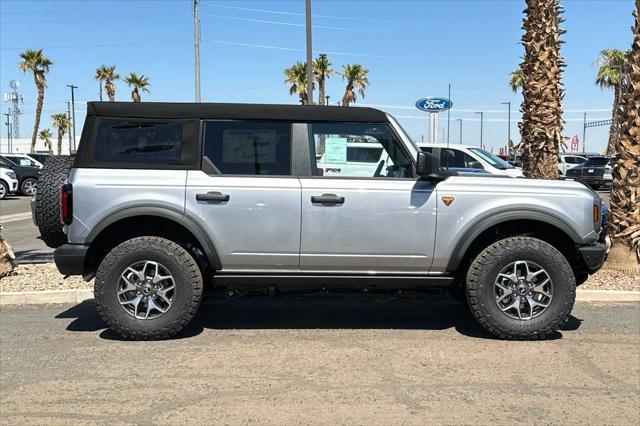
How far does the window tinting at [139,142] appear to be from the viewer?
4980mm

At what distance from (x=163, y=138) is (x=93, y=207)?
0.84 meters

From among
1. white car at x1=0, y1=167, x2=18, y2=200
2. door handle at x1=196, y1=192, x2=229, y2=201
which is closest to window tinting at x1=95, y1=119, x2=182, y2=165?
door handle at x1=196, y1=192, x2=229, y2=201

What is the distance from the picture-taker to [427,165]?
190 inches

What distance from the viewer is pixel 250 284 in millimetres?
5051

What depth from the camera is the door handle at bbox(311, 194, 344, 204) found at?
4891 millimetres

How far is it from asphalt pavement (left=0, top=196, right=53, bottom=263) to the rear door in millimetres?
4750

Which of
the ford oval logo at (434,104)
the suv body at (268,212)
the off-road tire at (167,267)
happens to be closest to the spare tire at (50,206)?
the suv body at (268,212)

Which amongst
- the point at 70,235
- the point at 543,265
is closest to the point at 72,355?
the point at 70,235

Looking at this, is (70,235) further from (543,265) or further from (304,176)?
(543,265)

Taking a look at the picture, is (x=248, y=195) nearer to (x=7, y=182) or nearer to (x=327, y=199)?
(x=327, y=199)

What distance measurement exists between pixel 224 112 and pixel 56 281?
11.3 feet

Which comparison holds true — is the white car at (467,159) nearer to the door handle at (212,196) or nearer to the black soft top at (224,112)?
the black soft top at (224,112)

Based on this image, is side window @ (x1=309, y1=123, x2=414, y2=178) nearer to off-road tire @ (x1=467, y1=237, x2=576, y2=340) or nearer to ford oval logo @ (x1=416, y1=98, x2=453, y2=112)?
off-road tire @ (x1=467, y1=237, x2=576, y2=340)

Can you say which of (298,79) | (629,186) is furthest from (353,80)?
(629,186)
